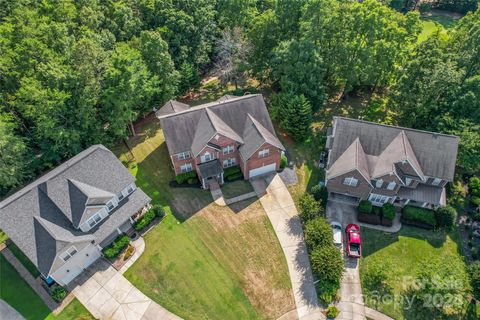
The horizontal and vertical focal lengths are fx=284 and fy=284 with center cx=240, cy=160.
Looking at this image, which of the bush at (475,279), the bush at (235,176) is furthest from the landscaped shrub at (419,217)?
the bush at (235,176)

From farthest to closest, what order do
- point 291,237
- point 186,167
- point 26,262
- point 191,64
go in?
point 191,64, point 186,167, point 291,237, point 26,262

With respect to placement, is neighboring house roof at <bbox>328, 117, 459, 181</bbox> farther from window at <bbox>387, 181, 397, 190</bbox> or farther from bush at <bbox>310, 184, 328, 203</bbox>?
bush at <bbox>310, 184, 328, 203</bbox>

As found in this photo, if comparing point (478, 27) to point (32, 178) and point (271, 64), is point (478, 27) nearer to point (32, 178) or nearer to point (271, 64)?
point (271, 64)

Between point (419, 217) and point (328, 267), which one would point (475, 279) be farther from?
point (328, 267)

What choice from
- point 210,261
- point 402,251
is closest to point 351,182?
point 402,251

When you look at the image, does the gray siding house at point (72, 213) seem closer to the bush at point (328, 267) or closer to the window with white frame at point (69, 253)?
the window with white frame at point (69, 253)

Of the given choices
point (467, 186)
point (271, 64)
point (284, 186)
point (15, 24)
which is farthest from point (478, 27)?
point (15, 24)

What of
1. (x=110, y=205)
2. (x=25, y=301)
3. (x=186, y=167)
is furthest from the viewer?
(x=186, y=167)
